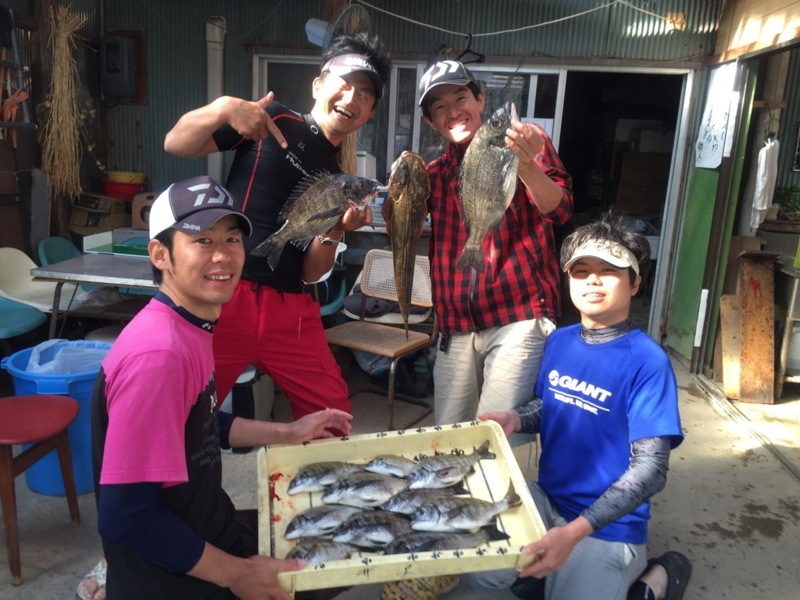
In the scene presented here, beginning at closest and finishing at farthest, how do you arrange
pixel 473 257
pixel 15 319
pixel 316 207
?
pixel 316 207 → pixel 473 257 → pixel 15 319

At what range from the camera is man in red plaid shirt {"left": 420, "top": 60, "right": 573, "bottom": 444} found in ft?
8.60

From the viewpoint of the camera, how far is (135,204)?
6.76 m

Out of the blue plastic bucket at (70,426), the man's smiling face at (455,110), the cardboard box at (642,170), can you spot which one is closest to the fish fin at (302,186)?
the man's smiling face at (455,110)

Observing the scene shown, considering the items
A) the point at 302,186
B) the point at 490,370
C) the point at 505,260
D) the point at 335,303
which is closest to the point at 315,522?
the point at 490,370

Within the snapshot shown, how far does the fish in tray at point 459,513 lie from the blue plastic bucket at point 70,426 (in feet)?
7.44

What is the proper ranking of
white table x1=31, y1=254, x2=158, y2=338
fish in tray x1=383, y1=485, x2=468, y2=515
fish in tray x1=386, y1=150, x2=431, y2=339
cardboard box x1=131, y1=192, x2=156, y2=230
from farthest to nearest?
cardboard box x1=131, y1=192, x2=156, y2=230
white table x1=31, y1=254, x2=158, y2=338
fish in tray x1=386, y1=150, x2=431, y2=339
fish in tray x1=383, y1=485, x2=468, y2=515

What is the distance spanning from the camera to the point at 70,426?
3.50 m

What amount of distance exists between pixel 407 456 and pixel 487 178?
3.53ft

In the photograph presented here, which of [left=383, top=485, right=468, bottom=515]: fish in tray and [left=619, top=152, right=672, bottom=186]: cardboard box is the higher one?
[left=619, top=152, right=672, bottom=186]: cardboard box

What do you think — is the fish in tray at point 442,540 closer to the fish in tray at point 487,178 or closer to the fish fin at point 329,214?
the fish in tray at point 487,178

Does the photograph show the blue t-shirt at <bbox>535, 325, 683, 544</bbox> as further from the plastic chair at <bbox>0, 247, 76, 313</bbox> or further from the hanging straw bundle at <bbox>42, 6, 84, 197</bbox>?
the hanging straw bundle at <bbox>42, 6, 84, 197</bbox>

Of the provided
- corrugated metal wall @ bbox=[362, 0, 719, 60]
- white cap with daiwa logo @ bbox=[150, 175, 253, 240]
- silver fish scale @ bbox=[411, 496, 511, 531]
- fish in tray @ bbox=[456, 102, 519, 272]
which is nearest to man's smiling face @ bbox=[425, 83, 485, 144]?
fish in tray @ bbox=[456, 102, 519, 272]

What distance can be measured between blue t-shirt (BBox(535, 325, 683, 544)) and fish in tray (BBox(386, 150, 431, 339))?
0.77 metres

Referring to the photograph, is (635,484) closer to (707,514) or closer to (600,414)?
(600,414)
